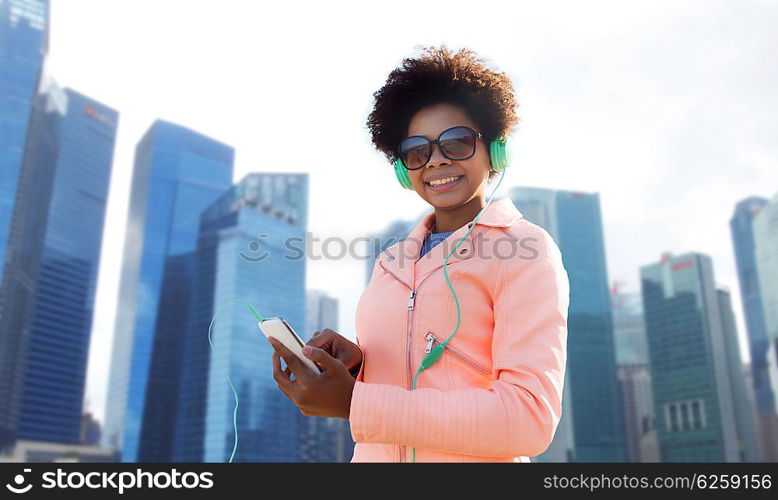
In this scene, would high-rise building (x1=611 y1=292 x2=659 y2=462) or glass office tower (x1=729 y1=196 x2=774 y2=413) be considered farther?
glass office tower (x1=729 y1=196 x2=774 y2=413)

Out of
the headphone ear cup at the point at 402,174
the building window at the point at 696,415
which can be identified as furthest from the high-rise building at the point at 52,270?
the headphone ear cup at the point at 402,174

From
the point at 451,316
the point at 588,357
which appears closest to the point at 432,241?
the point at 451,316

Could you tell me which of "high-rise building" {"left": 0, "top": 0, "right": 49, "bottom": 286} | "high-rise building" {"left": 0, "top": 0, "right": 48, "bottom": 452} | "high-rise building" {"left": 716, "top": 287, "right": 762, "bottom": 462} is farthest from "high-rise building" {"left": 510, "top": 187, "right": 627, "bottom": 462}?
"high-rise building" {"left": 0, "top": 0, "right": 49, "bottom": 286}

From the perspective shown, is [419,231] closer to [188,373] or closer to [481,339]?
[481,339]

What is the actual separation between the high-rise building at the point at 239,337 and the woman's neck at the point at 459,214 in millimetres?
102151

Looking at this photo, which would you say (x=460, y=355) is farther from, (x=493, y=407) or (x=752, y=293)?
(x=752, y=293)

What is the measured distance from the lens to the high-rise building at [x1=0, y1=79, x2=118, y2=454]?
10788cm

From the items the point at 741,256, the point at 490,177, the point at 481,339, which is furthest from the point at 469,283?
the point at 741,256

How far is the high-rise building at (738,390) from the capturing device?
12162cm

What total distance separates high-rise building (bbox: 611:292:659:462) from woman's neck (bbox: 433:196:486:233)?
398 feet

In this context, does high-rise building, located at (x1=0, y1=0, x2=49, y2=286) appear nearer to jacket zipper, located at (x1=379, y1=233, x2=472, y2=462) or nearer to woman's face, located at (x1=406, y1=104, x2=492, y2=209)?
woman's face, located at (x1=406, y1=104, x2=492, y2=209)

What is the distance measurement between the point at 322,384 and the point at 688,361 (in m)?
135

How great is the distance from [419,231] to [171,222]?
140151mm

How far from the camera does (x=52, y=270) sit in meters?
116
